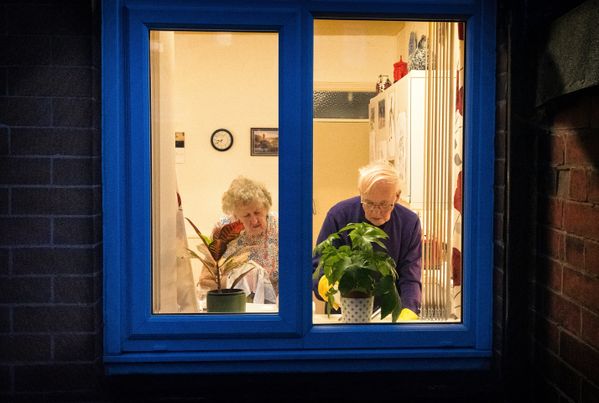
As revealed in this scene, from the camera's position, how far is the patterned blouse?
2148mm

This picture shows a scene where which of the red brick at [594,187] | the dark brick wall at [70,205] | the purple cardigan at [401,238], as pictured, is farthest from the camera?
the purple cardigan at [401,238]

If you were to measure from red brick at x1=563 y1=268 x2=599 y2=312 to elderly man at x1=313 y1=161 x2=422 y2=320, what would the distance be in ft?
2.00

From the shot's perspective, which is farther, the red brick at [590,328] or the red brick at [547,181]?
the red brick at [547,181]

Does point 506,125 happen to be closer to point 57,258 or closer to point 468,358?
point 468,358

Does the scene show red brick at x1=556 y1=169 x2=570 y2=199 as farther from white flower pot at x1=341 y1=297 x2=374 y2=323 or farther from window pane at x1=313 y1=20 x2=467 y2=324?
white flower pot at x1=341 y1=297 x2=374 y2=323

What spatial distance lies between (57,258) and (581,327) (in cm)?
148

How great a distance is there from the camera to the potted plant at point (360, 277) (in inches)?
85.4

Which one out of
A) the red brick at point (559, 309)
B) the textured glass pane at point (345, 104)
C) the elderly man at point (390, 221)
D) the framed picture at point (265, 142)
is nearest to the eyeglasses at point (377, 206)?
the elderly man at point (390, 221)

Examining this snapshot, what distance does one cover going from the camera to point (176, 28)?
81.4 inches

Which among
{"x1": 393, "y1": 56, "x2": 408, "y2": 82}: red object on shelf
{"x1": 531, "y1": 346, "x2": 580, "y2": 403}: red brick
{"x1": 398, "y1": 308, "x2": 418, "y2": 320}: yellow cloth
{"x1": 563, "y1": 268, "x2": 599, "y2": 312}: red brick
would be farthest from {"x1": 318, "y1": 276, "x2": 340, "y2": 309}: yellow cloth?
{"x1": 393, "y1": 56, "x2": 408, "y2": 82}: red object on shelf

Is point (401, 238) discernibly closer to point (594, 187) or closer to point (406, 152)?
point (406, 152)

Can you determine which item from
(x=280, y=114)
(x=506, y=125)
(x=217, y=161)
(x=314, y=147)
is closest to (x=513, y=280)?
(x=506, y=125)

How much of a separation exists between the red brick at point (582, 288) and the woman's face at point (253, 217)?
37.2 inches

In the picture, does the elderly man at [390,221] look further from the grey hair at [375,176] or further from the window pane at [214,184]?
the window pane at [214,184]
